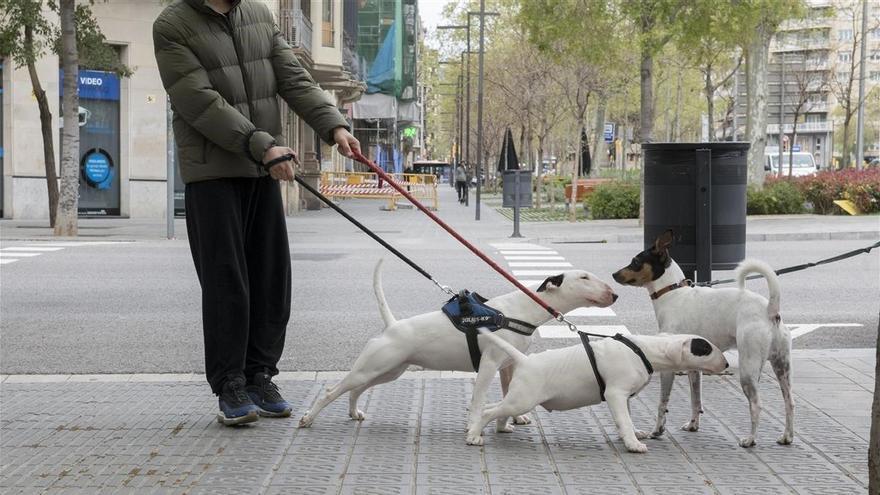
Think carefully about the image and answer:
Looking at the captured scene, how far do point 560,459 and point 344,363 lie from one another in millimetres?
3608

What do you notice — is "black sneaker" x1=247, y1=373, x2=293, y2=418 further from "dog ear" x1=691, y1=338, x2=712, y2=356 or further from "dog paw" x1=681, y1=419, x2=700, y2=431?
"dog ear" x1=691, y1=338, x2=712, y2=356

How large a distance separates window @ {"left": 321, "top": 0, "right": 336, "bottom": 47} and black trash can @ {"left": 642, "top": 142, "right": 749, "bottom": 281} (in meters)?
29.9

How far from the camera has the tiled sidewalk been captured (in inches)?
204

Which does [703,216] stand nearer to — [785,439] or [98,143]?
[785,439]

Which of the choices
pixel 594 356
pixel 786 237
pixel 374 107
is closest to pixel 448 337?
pixel 594 356

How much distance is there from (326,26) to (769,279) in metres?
33.5

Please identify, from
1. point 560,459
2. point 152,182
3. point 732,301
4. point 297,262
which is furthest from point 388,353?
point 152,182

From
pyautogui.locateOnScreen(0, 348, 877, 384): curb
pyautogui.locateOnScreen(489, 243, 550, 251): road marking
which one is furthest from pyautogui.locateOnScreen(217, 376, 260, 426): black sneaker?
pyautogui.locateOnScreen(489, 243, 550, 251): road marking

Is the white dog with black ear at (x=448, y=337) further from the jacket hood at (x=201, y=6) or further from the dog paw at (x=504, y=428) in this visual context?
the jacket hood at (x=201, y=6)

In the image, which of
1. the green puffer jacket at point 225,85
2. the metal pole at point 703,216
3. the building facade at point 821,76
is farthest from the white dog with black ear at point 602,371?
the building facade at point 821,76

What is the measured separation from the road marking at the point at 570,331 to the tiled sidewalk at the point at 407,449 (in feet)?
9.28

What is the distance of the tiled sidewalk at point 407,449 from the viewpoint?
17.0ft

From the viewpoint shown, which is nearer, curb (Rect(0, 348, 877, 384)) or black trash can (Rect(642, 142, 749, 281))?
curb (Rect(0, 348, 877, 384))

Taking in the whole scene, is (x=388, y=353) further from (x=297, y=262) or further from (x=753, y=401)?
(x=297, y=262)
